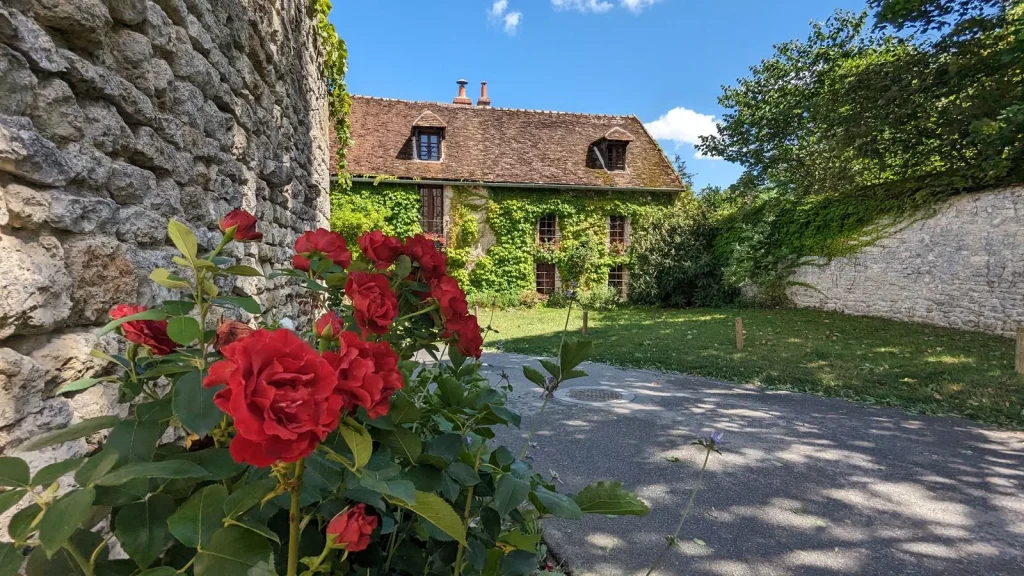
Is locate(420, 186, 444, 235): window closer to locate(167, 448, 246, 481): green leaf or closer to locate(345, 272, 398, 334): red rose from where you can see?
locate(345, 272, 398, 334): red rose

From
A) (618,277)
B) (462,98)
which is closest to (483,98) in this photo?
(462,98)

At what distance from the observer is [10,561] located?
0.66 metres

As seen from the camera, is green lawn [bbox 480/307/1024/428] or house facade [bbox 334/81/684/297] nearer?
green lawn [bbox 480/307/1024/428]

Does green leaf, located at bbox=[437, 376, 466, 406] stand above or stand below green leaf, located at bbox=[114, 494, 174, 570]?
above

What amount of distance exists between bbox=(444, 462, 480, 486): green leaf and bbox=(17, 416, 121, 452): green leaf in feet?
1.92

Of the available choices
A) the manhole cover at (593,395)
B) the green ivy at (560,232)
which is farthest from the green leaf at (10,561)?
the green ivy at (560,232)

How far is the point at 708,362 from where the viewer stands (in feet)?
24.3

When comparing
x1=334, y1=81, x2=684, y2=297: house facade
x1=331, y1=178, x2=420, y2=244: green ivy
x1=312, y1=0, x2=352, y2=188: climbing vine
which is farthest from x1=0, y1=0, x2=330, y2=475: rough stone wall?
x1=334, y1=81, x2=684, y2=297: house facade

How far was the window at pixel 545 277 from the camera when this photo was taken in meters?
17.1

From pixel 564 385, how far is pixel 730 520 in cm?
329

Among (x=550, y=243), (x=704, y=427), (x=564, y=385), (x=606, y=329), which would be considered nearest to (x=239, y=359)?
(x=704, y=427)

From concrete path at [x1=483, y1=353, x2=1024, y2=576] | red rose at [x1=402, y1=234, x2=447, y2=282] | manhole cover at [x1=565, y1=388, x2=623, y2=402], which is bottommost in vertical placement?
manhole cover at [x1=565, y1=388, x2=623, y2=402]

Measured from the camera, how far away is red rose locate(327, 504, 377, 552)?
0.75 m

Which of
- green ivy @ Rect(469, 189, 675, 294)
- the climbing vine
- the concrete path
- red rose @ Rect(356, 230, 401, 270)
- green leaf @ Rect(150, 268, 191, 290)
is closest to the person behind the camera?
green leaf @ Rect(150, 268, 191, 290)
